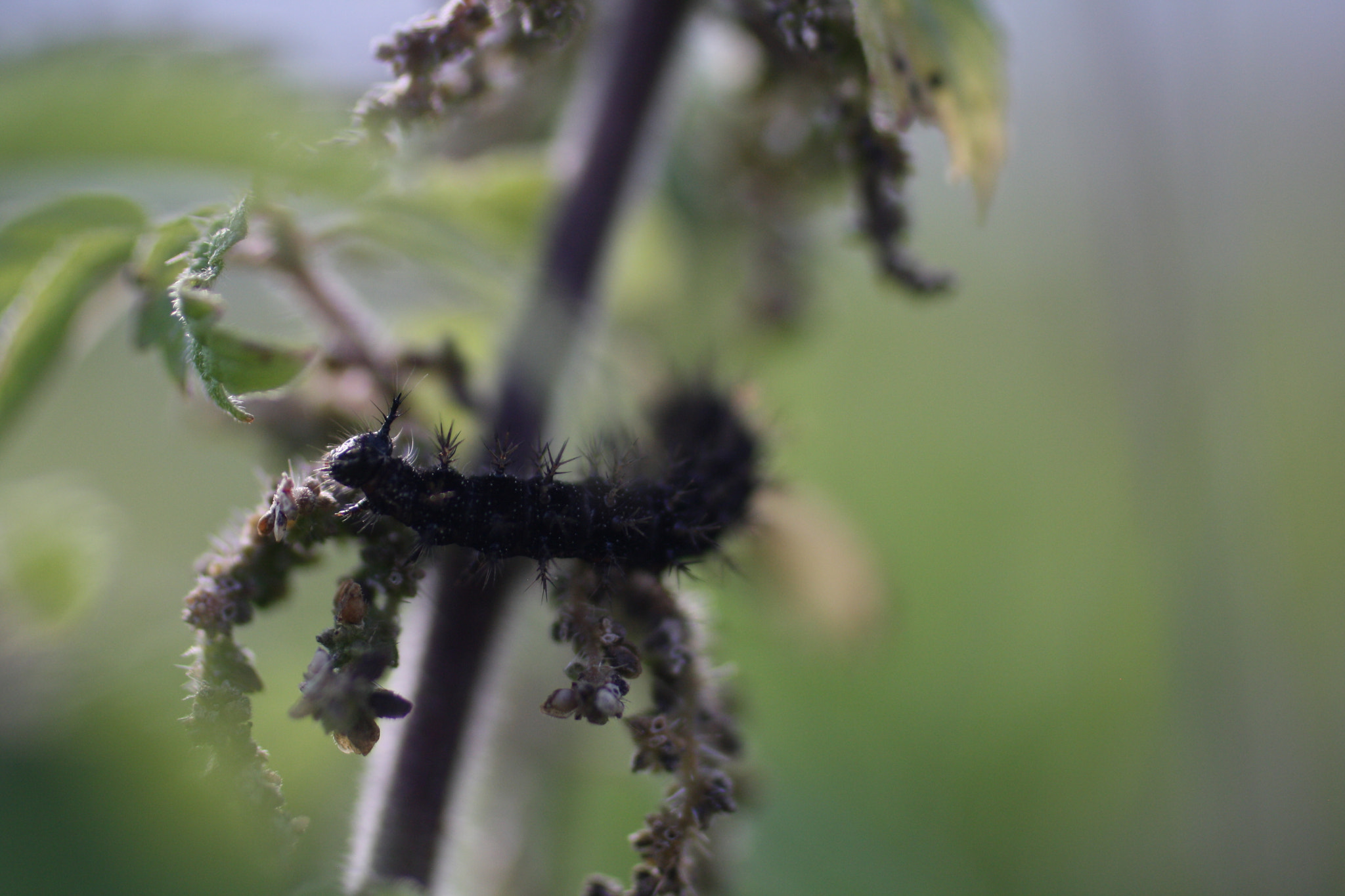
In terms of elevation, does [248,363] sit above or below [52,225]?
below

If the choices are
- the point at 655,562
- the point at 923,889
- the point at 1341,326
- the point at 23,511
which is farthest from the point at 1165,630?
the point at 23,511

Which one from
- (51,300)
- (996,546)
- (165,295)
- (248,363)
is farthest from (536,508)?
(996,546)

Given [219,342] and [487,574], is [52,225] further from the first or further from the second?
[487,574]

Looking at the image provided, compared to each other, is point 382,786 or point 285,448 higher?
point 285,448

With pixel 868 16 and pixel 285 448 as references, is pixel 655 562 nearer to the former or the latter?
pixel 868 16

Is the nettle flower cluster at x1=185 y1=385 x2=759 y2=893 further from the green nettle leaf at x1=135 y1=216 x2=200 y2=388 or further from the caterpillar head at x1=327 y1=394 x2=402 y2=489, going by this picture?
the green nettle leaf at x1=135 y1=216 x2=200 y2=388

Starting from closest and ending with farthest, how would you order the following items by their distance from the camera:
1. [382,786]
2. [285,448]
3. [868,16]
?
[868,16]
[382,786]
[285,448]
